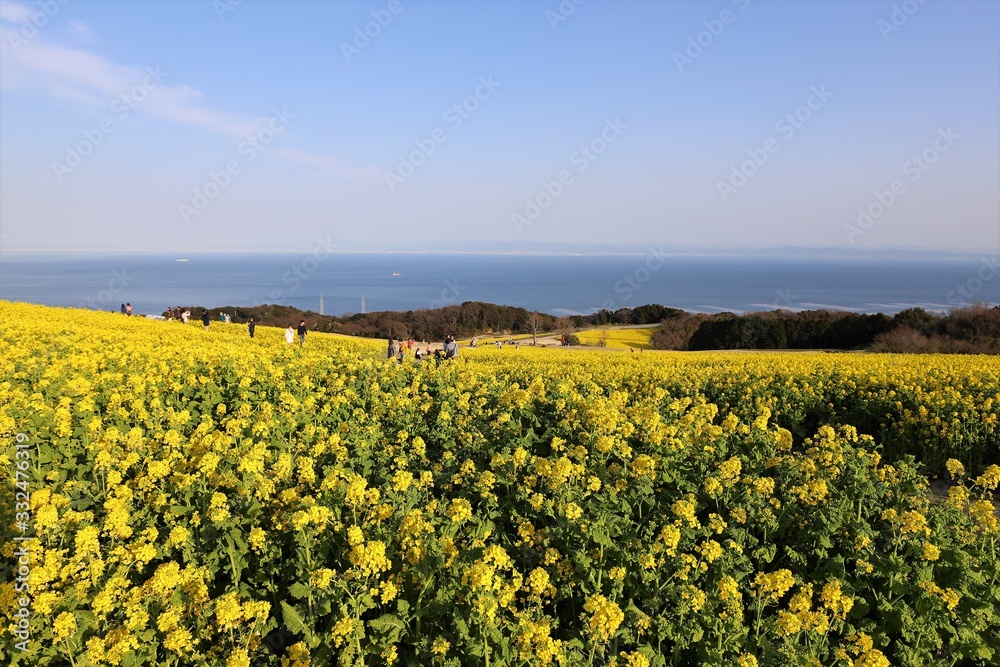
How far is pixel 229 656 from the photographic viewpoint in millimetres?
3596

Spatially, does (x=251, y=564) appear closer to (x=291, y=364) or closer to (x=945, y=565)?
(x=945, y=565)

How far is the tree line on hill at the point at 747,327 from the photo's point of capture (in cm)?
3175

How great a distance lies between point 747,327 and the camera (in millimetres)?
39719

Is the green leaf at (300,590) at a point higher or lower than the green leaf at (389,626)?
higher

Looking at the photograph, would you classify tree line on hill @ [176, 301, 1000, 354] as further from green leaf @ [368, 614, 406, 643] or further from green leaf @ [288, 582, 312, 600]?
green leaf @ [288, 582, 312, 600]

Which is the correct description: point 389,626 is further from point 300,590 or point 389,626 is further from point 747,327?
point 747,327

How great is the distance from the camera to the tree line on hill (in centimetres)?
3175

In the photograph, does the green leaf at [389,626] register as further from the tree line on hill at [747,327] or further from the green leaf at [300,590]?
the tree line on hill at [747,327]

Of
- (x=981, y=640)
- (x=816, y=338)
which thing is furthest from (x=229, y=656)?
(x=816, y=338)

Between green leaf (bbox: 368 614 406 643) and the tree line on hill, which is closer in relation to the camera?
green leaf (bbox: 368 614 406 643)

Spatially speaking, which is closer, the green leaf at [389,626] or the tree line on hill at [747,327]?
the green leaf at [389,626]

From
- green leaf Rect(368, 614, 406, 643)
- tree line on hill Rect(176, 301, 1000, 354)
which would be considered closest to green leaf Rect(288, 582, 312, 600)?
green leaf Rect(368, 614, 406, 643)

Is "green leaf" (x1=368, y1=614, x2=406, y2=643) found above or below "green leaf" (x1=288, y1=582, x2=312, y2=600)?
below

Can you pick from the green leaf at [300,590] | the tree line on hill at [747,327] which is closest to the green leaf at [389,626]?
the green leaf at [300,590]
